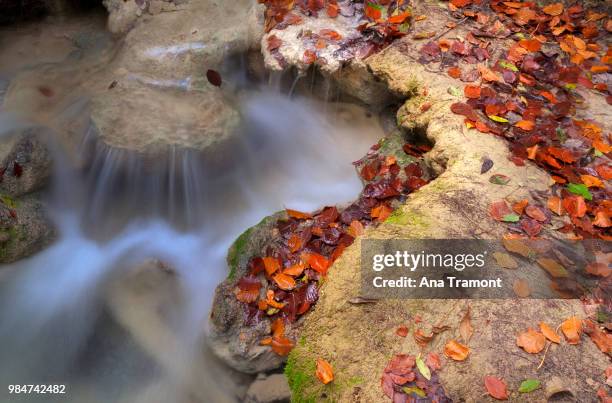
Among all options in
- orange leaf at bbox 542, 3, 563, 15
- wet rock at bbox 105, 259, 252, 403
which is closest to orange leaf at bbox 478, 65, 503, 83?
orange leaf at bbox 542, 3, 563, 15

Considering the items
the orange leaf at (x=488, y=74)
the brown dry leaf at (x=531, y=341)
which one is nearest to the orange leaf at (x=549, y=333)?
the brown dry leaf at (x=531, y=341)

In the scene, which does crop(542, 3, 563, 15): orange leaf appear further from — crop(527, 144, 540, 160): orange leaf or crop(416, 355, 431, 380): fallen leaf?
crop(416, 355, 431, 380): fallen leaf

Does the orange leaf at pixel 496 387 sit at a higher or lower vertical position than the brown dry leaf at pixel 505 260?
lower

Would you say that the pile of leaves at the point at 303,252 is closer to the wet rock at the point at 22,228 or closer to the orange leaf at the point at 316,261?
the orange leaf at the point at 316,261

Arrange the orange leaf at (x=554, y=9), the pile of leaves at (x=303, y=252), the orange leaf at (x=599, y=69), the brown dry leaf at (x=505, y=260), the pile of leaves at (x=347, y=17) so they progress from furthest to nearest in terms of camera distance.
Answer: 1. the orange leaf at (x=554, y=9)
2. the pile of leaves at (x=347, y=17)
3. the orange leaf at (x=599, y=69)
4. the pile of leaves at (x=303, y=252)
5. the brown dry leaf at (x=505, y=260)

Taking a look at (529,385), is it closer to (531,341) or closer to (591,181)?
(531,341)

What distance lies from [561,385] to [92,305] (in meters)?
3.58

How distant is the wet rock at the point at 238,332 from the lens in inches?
125

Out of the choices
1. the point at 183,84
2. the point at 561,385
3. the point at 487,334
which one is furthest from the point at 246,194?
the point at 561,385

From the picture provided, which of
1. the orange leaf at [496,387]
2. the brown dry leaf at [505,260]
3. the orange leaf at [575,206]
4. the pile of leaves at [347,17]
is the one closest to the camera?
the orange leaf at [496,387]

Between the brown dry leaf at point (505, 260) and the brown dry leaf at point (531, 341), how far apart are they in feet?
1.33

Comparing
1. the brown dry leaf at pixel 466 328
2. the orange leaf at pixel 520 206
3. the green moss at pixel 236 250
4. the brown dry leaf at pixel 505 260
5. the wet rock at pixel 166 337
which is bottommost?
the wet rock at pixel 166 337

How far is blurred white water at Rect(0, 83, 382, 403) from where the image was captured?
11.5ft

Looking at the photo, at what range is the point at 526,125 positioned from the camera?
3.60 metres
